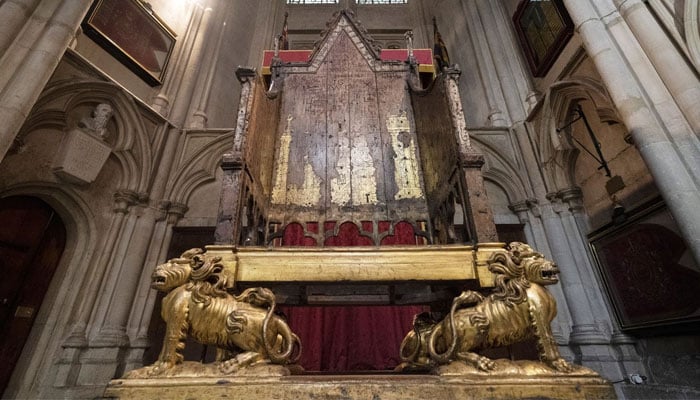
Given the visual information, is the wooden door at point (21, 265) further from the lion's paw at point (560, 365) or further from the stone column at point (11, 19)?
the lion's paw at point (560, 365)

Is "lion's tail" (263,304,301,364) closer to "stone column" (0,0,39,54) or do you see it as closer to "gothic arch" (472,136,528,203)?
"stone column" (0,0,39,54)

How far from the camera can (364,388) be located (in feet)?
3.07

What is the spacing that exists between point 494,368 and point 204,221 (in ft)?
13.2

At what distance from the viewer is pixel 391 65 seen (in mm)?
2662

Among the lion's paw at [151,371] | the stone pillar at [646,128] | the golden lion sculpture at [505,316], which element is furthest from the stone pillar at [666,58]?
the lion's paw at [151,371]

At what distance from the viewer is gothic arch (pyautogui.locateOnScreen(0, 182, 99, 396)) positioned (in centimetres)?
302

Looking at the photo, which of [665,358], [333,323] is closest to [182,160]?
[333,323]

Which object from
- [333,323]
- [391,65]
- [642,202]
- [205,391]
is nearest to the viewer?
[205,391]

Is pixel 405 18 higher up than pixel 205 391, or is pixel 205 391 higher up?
pixel 405 18

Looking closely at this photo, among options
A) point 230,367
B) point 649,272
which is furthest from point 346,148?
point 649,272

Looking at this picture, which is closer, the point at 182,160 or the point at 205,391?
the point at 205,391

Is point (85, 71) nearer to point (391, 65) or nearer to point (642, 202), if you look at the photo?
point (391, 65)

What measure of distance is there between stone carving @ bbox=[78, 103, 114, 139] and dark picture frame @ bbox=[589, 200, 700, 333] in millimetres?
5839

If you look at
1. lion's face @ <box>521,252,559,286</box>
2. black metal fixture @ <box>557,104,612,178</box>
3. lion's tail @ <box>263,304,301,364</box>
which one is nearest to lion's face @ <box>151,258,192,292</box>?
lion's tail @ <box>263,304,301,364</box>
